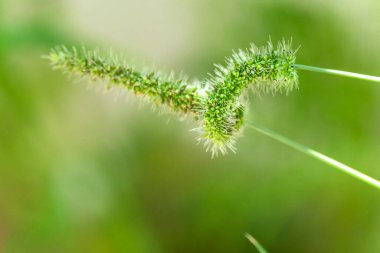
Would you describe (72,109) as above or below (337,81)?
below

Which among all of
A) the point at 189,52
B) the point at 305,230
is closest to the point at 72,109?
the point at 189,52

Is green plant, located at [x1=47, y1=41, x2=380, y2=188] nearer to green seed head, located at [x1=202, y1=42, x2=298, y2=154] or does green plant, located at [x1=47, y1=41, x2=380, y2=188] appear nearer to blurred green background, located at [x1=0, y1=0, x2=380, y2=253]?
green seed head, located at [x1=202, y1=42, x2=298, y2=154]

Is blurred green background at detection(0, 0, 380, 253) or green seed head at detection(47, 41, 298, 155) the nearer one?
green seed head at detection(47, 41, 298, 155)

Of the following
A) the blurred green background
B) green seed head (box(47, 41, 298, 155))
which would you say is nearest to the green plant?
green seed head (box(47, 41, 298, 155))

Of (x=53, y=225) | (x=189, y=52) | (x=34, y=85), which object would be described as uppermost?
(x=189, y=52)

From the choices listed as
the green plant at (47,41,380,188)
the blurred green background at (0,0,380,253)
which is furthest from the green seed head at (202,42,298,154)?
the blurred green background at (0,0,380,253)

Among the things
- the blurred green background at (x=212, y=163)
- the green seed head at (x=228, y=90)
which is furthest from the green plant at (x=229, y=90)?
the blurred green background at (x=212, y=163)

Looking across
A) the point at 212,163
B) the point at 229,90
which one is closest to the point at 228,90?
the point at 229,90

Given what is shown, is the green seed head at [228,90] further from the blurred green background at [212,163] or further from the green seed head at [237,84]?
the blurred green background at [212,163]

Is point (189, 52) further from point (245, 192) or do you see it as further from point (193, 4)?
point (245, 192)
